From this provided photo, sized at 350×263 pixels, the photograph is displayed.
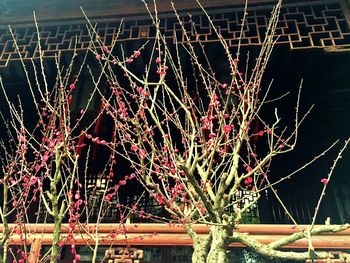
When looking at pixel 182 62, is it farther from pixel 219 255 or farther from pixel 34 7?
pixel 219 255

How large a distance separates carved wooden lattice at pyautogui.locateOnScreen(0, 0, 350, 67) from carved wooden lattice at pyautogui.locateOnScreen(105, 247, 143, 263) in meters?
2.59

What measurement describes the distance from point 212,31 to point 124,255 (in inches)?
125

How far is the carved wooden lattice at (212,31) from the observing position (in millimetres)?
4258

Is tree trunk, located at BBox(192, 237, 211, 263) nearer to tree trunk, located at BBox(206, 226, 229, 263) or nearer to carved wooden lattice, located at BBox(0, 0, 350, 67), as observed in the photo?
tree trunk, located at BBox(206, 226, 229, 263)

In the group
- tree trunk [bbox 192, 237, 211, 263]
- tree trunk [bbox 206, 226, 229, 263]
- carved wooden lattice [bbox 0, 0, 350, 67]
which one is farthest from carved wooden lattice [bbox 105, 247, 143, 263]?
carved wooden lattice [bbox 0, 0, 350, 67]

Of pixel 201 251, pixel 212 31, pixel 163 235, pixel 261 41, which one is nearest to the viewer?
pixel 201 251

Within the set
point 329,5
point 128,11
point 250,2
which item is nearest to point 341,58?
point 329,5

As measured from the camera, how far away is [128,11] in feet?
15.7

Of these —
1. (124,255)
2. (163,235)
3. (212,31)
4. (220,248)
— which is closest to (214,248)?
(220,248)

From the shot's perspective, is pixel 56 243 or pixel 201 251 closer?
pixel 56 243

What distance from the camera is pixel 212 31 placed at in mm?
4656

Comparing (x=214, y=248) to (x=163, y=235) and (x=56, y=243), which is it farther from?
(x=56, y=243)

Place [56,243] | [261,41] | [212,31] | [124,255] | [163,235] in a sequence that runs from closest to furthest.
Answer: [56,243], [124,255], [163,235], [261,41], [212,31]

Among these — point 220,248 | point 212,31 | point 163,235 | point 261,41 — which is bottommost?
point 220,248
